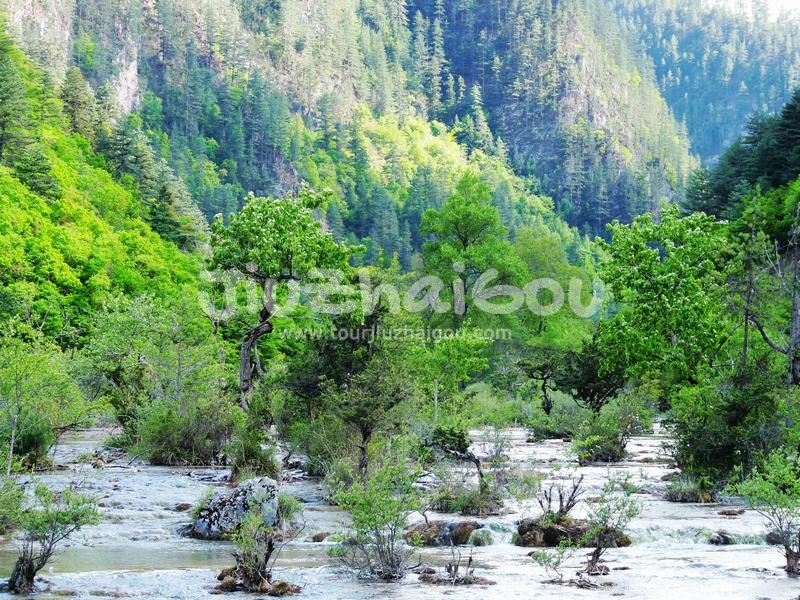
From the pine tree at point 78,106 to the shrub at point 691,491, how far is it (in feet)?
275

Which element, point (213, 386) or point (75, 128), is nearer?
point (213, 386)

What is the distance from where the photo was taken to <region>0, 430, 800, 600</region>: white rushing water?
45.3ft

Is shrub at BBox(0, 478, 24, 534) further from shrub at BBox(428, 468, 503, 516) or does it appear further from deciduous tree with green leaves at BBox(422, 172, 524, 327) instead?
deciduous tree with green leaves at BBox(422, 172, 524, 327)

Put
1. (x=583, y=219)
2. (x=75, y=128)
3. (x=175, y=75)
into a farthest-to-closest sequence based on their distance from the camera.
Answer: (x=583, y=219), (x=175, y=75), (x=75, y=128)

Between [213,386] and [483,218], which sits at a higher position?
[483,218]

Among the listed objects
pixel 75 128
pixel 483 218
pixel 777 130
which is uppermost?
pixel 75 128

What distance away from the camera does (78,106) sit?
95.2 metres

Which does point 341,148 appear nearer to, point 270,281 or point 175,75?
point 175,75

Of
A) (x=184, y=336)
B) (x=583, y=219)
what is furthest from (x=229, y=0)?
(x=184, y=336)

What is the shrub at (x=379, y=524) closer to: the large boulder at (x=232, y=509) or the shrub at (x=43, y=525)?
the large boulder at (x=232, y=509)

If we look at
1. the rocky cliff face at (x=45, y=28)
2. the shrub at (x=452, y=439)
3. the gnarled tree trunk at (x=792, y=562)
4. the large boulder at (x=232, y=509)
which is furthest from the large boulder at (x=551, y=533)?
the rocky cliff face at (x=45, y=28)

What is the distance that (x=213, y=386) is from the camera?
30766mm

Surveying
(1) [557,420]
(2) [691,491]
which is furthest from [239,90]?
(2) [691,491]

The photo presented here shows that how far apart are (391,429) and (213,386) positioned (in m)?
9.41
